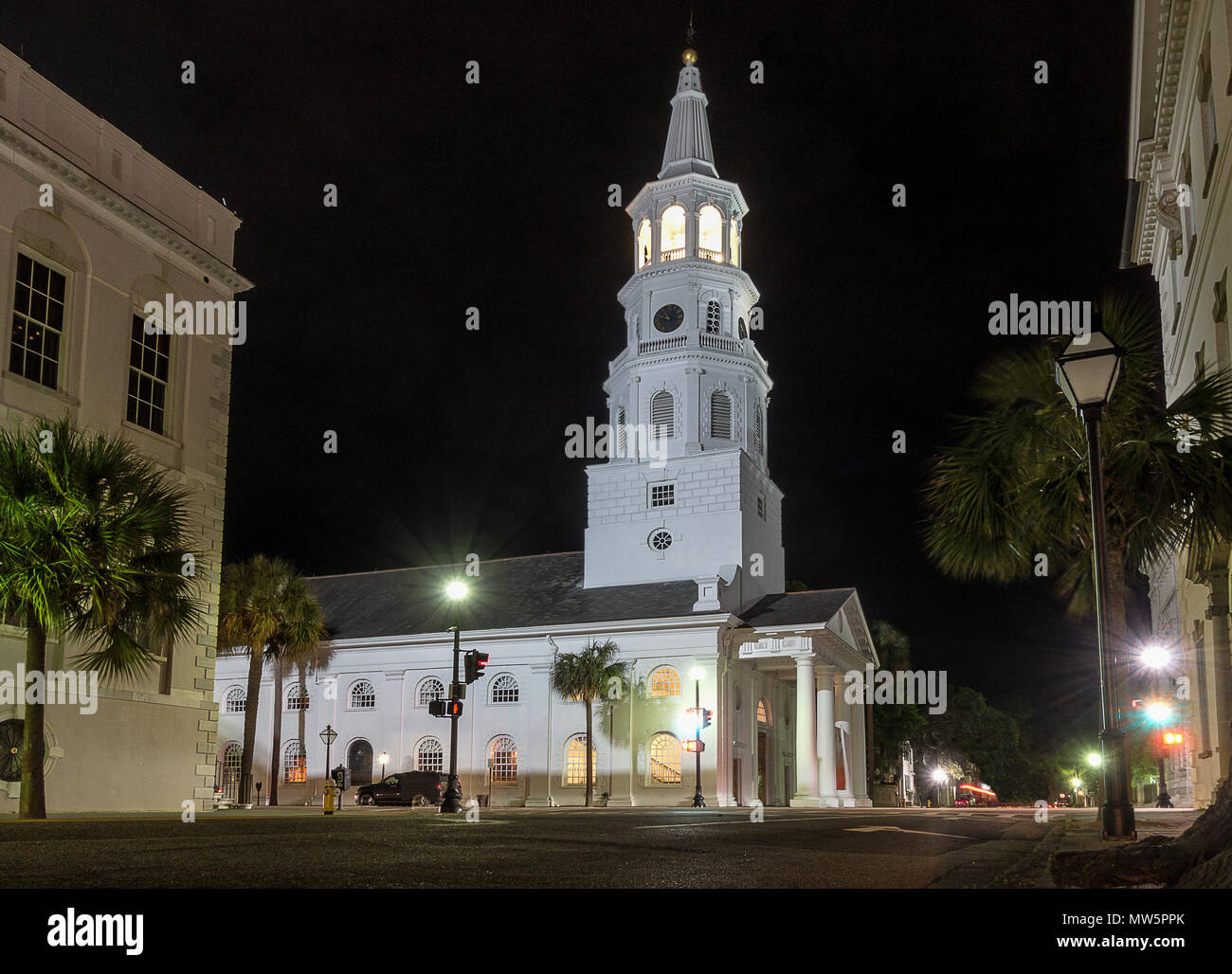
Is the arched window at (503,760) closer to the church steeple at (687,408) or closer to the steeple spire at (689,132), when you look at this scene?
the church steeple at (687,408)

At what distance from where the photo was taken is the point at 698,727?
44406 millimetres

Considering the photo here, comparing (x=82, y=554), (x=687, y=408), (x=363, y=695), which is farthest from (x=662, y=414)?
(x=82, y=554)

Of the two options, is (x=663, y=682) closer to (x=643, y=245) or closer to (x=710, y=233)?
(x=643, y=245)

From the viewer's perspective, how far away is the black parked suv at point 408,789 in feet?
148

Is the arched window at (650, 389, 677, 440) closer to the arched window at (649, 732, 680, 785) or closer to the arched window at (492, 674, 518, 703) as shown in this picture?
the arched window at (492, 674, 518, 703)

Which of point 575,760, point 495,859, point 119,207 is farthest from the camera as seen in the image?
point 575,760

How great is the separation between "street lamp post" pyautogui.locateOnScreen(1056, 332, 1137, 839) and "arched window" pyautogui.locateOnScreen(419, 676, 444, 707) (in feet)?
148

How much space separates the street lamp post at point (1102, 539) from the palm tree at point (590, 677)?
37082 mm

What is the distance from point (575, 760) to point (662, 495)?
12380 mm

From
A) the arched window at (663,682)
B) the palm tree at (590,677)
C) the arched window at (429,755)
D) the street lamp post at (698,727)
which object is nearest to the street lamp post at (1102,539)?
the street lamp post at (698,727)

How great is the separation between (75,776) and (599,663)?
94.1 feet

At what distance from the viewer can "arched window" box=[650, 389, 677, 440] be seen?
53.8 meters
